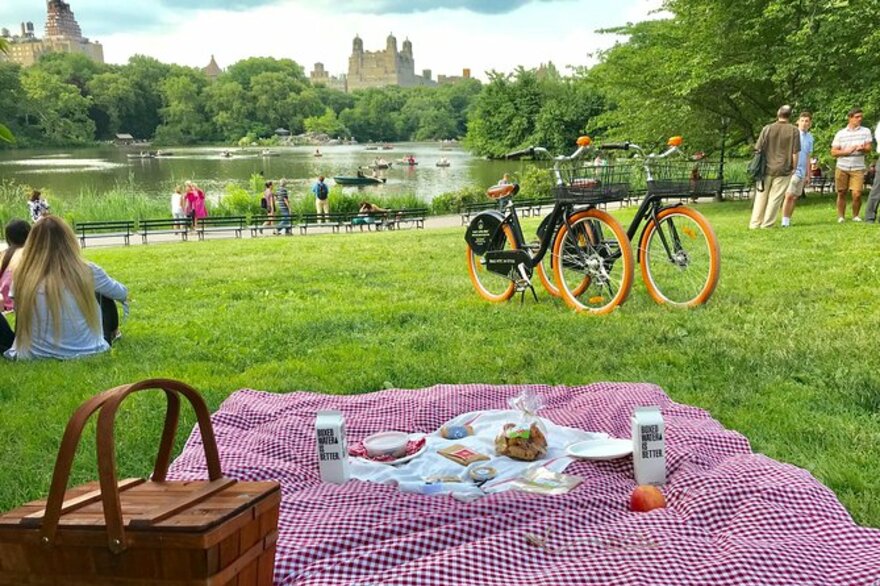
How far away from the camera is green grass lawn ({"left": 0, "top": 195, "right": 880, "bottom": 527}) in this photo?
3.59 m

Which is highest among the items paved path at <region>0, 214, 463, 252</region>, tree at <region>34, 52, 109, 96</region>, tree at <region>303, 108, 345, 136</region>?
tree at <region>34, 52, 109, 96</region>

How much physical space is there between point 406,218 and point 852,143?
41.7 ft

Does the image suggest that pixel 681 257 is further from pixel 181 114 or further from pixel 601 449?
pixel 181 114

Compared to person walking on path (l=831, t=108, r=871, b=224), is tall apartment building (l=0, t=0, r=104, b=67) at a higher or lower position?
higher

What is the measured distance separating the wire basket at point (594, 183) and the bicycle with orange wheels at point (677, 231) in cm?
17

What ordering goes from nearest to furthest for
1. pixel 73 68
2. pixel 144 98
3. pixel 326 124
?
pixel 73 68 < pixel 144 98 < pixel 326 124

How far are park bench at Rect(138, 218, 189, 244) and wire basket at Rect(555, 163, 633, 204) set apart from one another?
13840 millimetres

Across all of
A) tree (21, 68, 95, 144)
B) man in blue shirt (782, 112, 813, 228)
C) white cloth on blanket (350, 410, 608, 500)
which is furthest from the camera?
tree (21, 68, 95, 144)

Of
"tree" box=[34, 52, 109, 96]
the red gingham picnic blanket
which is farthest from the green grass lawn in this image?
"tree" box=[34, 52, 109, 96]

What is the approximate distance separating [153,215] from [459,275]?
1606 cm

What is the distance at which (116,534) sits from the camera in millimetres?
1604

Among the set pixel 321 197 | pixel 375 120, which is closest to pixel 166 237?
pixel 321 197

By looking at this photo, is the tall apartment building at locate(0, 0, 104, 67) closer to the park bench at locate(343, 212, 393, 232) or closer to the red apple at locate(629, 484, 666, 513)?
the park bench at locate(343, 212, 393, 232)

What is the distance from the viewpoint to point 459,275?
845cm
